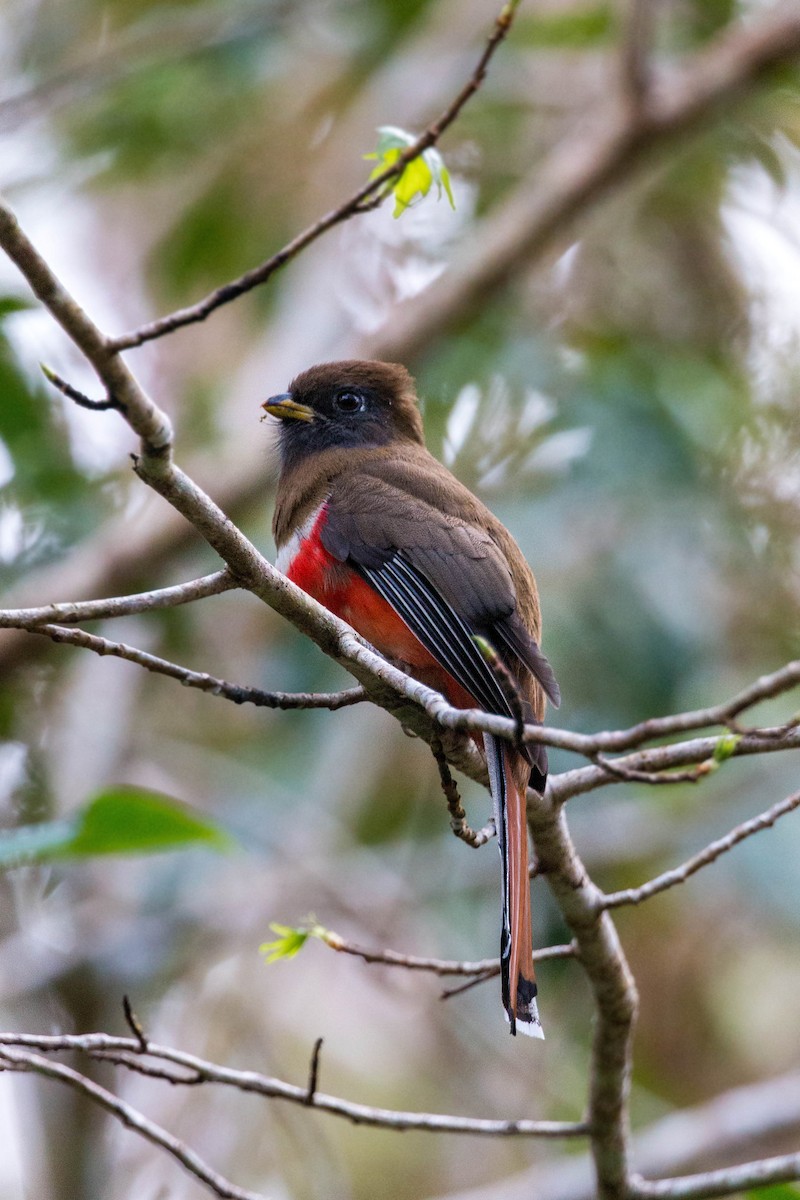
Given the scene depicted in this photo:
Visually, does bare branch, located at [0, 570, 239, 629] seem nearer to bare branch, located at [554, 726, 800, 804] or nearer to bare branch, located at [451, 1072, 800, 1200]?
bare branch, located at [554, 726, 800, 804]

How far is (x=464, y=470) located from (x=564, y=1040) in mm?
2848

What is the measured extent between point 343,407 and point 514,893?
87.4 inches

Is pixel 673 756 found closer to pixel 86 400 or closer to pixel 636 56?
pixel 86 400

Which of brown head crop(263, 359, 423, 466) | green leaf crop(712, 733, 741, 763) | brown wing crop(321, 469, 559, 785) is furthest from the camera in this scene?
brown head crop(263, 359, 423, 466)

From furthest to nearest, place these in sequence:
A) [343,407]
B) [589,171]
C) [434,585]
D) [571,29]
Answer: [571,29] < [589,171] < [343,407] < [434,585]

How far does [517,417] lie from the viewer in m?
7.37

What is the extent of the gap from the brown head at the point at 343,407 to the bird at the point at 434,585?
1.1 inches

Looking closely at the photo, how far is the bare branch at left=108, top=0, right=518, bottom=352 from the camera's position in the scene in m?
2.23

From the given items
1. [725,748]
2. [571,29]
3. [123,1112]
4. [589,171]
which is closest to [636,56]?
[589,171]

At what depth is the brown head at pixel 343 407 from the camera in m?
4.82

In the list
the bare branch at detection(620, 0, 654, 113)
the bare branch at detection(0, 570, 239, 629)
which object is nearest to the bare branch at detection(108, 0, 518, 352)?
the bare branch at detection(0, 570, 239, 629)

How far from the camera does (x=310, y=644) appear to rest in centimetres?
675

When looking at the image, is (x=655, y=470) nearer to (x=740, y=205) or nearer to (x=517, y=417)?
(x=517, y=417)

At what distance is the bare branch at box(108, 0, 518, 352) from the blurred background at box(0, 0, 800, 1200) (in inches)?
104
